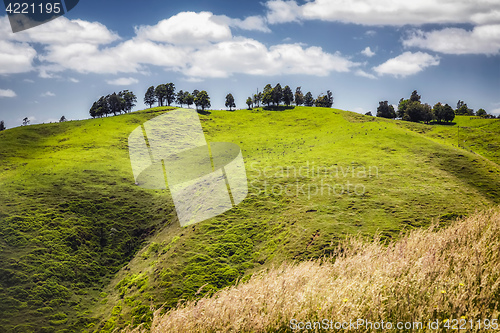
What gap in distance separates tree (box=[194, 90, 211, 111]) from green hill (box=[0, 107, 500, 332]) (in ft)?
246

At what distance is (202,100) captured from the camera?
4651 inches

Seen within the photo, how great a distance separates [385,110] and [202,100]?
8048 centimetres

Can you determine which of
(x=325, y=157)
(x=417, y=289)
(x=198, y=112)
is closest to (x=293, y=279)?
(x=417, y=289)

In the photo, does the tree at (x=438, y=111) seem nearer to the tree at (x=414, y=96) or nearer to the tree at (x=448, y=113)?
the tree at (x=448, y=113)

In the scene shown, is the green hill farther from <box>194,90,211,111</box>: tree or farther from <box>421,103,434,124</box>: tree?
<box>194,90,211,111</box>: tree

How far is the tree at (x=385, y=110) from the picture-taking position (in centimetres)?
11781

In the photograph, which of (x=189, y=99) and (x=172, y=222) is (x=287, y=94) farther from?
(x=172, y=222)

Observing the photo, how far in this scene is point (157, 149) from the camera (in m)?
63.9

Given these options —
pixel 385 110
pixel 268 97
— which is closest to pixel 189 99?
pixel 268 97

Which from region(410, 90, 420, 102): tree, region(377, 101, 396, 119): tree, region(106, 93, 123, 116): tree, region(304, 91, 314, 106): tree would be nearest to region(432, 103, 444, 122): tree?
region(377, 101, 396, 119): tree

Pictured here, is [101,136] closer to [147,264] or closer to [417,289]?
[147,264]

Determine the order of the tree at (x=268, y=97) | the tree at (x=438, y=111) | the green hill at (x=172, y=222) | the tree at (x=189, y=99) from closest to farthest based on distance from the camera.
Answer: the green hill at (x=172, y=222) < the tree at (x=438, y=111) < the tree at (x=189, y=99) < the tree at (x=268, y=97)

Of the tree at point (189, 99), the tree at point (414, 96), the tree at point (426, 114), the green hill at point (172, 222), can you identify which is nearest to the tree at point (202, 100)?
the tree at point (189, 99)

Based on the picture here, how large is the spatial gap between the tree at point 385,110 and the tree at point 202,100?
7606cm
